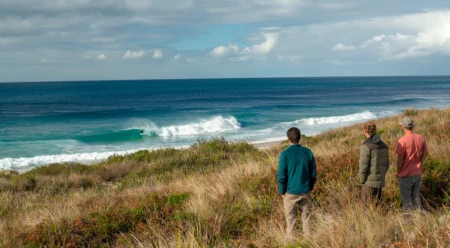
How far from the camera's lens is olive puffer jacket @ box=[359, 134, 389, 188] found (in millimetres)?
5805

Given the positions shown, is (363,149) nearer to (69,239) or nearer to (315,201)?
(315,201)

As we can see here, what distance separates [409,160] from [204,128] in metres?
35.7

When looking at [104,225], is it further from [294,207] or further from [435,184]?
[435,184]

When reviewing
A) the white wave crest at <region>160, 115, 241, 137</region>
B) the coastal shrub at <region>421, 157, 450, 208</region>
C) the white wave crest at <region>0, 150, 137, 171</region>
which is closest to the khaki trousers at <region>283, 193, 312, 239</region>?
the coastal shrub at <region>421, 157, 450, 208</region>

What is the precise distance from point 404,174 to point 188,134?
3351cm

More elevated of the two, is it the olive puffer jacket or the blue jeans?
the olive puffer jacket

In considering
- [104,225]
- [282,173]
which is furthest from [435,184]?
[104,225]

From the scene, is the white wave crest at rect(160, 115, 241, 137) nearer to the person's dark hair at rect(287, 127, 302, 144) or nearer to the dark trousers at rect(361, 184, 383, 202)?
the dark trousers at rect(361, 184, 383, 202)

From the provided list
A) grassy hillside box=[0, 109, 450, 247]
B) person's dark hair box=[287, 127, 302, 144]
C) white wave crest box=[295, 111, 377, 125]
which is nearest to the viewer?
grassy hillside box=[0, 109, 450, 247]

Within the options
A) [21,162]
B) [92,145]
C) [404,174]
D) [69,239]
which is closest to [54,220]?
[69,239]

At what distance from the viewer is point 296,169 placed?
5.29 meters

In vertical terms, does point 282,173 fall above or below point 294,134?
below

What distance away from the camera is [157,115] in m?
53.6

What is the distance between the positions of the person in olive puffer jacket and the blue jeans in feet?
1.35
